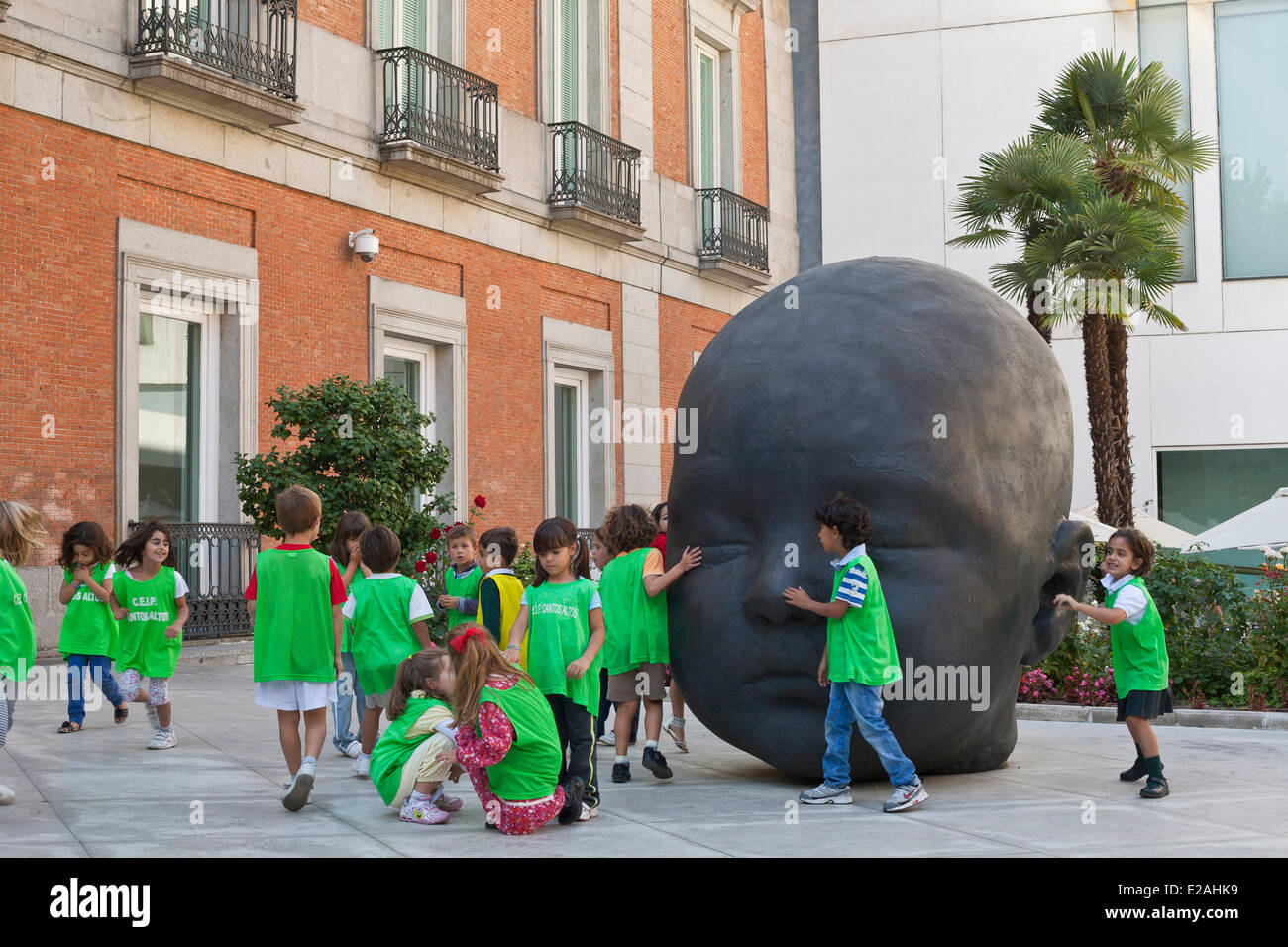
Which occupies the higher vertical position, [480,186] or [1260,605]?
[480,186]

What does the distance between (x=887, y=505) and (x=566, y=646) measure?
5.22 feet

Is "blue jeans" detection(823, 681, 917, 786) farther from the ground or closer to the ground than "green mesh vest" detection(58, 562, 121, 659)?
closer to the ground

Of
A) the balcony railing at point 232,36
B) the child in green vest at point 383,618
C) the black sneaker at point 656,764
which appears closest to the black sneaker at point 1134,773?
the black sneaker at point 656,764

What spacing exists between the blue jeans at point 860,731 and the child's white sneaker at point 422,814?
176 centimetres

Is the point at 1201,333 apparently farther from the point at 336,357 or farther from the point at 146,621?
the point at 146,621

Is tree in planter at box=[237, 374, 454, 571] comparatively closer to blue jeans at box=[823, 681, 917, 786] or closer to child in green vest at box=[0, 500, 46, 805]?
child in green vest at box=[0, 500, 46, 805]

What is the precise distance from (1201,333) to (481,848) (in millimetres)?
22969

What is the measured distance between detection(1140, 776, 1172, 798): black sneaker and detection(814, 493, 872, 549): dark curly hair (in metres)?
1.92

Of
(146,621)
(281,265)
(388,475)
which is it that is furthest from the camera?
(281,265)

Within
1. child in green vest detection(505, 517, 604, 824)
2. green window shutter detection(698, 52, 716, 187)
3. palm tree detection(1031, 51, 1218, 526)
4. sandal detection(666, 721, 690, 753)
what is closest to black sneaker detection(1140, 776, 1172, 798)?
child in green vest detection(505, 517, 604, 824)

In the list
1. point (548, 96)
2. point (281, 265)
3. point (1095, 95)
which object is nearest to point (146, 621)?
point (281, 265)

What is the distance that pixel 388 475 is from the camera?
12.3 m

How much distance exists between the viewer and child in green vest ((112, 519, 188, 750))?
28.8 ft

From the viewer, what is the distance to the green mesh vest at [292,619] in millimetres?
6383
